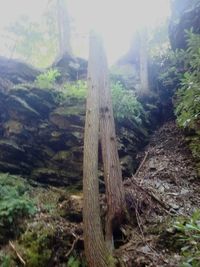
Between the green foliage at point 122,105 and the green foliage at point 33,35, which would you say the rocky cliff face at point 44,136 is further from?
the green foliage at point 33,35

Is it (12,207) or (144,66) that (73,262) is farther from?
(144,66)

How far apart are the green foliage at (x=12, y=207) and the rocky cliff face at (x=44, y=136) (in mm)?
1255

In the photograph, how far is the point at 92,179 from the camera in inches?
247

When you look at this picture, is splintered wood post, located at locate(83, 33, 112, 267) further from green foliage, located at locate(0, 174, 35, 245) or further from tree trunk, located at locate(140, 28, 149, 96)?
tree trunk, located at locate(140, 28, 149, 96)

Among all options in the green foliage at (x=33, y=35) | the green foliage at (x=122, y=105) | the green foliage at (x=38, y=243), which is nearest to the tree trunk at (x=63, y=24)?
the green foliage at (x=33, y=35)

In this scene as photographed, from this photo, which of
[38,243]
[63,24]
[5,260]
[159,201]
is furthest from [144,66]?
[5,260]

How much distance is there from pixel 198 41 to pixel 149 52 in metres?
8.37

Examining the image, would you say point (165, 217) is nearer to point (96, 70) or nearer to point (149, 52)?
point (96, 70)

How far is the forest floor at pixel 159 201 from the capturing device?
18.8 ft

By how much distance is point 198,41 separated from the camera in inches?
321

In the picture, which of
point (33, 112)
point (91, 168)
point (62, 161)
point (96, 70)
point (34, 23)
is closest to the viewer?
point (91, 168)

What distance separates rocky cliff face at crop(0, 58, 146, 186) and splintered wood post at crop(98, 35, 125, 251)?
1.60 meters

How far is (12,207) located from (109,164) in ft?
7.61

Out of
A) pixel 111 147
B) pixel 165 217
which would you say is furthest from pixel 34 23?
pixel 165 217
